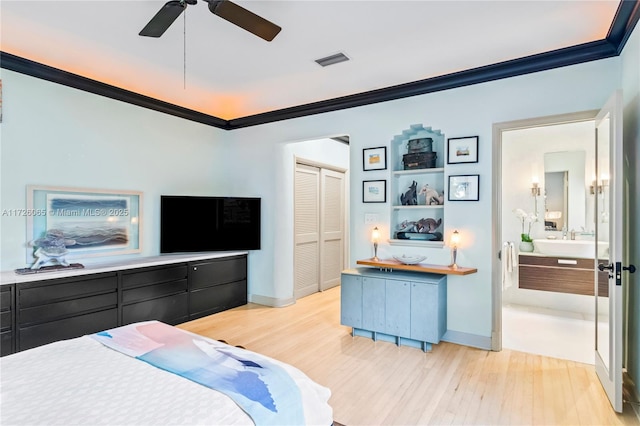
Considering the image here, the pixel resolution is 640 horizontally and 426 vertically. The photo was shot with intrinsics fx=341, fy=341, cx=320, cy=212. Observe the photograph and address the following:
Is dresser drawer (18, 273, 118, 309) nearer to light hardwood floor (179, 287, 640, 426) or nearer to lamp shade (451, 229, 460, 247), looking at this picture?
light hardwood floor (179, 287, 640, 426)

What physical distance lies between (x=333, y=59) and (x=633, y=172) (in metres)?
2.58

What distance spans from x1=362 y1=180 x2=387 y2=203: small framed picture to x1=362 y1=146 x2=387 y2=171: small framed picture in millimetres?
164

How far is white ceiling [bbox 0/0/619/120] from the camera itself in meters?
2.49

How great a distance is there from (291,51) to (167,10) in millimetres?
1314

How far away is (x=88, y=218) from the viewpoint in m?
3.60

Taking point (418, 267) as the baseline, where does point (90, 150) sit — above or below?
above

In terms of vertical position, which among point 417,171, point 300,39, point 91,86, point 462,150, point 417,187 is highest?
point 300,39

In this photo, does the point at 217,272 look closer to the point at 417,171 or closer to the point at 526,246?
the point at 417,171

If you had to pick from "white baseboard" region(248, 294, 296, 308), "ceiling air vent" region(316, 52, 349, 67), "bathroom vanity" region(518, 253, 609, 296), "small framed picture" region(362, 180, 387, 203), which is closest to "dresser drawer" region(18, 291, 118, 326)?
"white baseboard" region(248, 294, 296, 308)

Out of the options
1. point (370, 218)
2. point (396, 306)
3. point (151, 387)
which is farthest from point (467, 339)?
point (151, 387)

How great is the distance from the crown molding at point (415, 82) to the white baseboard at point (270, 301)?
2.48 m

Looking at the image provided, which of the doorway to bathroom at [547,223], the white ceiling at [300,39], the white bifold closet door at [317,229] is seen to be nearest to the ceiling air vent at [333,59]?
the white ceiling at [300,39]

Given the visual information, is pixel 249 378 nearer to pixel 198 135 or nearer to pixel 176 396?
pixel 176 396

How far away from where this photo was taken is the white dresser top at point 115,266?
282cm
